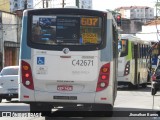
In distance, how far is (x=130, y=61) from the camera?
28.9m

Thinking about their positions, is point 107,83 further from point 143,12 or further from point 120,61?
point 143,12

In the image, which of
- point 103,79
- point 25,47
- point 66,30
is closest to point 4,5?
point 25,47

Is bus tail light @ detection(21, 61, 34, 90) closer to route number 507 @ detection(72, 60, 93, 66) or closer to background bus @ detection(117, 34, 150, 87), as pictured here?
route number 507 @ detection(72, 60, 93, 66)

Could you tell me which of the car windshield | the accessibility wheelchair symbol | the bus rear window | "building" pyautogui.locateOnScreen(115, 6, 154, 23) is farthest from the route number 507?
"building" pyautogui.locateOnScreen(115, 6, 154, 23)

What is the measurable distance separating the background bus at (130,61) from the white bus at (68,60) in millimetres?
15002

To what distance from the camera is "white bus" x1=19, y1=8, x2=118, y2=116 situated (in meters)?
12.0

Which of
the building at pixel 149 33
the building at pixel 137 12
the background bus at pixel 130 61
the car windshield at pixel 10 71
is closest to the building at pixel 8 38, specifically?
the background bus at pixel 130 61

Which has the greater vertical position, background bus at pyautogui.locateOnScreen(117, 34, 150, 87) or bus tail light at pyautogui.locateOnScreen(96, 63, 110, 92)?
bus tail light at pyautogui.locateOnScreen(96, 63, 110, 92)

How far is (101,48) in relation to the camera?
12125mm

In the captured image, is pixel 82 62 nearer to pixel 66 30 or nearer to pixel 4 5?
pixel 66 30

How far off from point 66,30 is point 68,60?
2.60ft

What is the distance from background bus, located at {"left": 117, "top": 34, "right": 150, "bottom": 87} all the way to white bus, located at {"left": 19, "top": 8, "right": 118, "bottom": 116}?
15.0 meters

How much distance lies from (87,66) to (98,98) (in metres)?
0.86

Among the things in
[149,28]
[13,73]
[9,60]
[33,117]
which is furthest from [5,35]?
[149,28]
